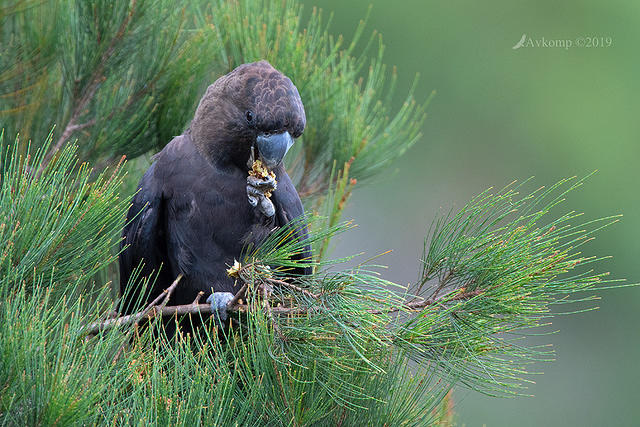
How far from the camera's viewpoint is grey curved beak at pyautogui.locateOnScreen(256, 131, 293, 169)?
8.00 feet

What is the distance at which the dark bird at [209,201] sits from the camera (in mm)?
2633

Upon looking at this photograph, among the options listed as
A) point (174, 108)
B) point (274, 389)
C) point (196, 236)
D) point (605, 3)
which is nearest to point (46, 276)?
point (274, 389)

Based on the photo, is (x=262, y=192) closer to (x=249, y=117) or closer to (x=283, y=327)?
(x=249, y=117)

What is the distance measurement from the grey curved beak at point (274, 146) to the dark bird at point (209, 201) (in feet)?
0.38

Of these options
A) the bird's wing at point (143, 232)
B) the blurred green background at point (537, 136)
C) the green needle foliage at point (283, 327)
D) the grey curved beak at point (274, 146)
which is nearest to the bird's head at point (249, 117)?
the grey curved beak at point (274, 146)

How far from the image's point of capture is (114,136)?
2.66 m

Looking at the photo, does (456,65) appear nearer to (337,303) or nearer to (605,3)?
(605,3)

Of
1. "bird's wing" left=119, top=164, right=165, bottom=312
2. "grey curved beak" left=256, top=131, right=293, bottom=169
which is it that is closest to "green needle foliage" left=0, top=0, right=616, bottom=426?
"grey curved beak" left=256, top=131, right=293, bottom=169

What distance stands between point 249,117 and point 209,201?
36 centimetres

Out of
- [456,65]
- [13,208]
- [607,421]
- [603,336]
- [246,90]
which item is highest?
[456,65]

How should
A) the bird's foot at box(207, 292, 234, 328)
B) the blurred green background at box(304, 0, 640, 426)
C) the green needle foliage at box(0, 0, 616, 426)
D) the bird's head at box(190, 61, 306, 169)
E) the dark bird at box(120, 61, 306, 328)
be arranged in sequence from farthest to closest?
the blurred green background at box(304, 0, 640, 426) < the dark bird at box(120, 61, 306, 328) < the bird's head at box(190, 61, 306, 169) < the bird's foot at box(207, 292, 234, 328) < the green needle foliage at box(0, 0, 616, 426)

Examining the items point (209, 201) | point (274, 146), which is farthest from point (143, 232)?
point (274, 146)

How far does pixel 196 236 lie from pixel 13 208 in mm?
1114

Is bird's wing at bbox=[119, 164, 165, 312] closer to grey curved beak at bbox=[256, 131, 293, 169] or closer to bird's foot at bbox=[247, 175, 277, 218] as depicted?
bird's foot at bbox=[247, 175, 277, 218]
